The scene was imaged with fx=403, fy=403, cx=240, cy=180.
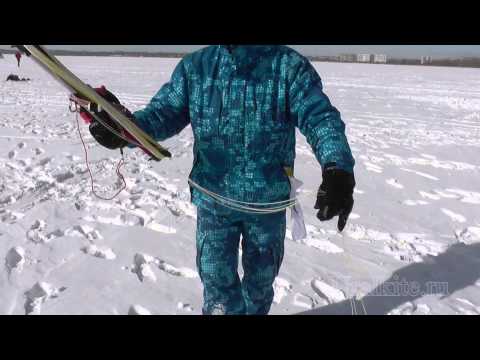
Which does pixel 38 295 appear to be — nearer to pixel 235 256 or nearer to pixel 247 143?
pixel 235 256

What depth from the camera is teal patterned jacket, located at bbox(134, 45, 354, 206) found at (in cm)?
186

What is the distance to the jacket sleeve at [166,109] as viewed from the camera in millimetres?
2051

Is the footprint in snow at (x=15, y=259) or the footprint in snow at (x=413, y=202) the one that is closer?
the footprint in snow at (x=15, y=259)

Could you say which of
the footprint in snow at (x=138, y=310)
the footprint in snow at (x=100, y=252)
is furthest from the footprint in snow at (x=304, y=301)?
the footprint in snow at (x=100, y=252)

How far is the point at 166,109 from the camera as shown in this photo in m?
2.09

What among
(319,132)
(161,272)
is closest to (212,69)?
(319,132)

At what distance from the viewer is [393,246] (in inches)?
143

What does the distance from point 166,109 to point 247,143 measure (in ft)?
1.57

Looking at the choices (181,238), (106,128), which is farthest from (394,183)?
(106,128)

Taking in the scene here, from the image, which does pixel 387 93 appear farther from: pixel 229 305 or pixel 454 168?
pixel 229 305

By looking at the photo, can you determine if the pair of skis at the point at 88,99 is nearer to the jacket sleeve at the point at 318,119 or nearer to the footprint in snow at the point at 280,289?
the jacket sleeve at the point at 318,119

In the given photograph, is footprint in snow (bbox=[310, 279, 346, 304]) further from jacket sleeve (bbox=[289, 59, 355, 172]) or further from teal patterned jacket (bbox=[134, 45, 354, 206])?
jacket sleeve (bbox=[289, 59, 355, 172])

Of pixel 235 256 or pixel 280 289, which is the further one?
pixel 280 289
